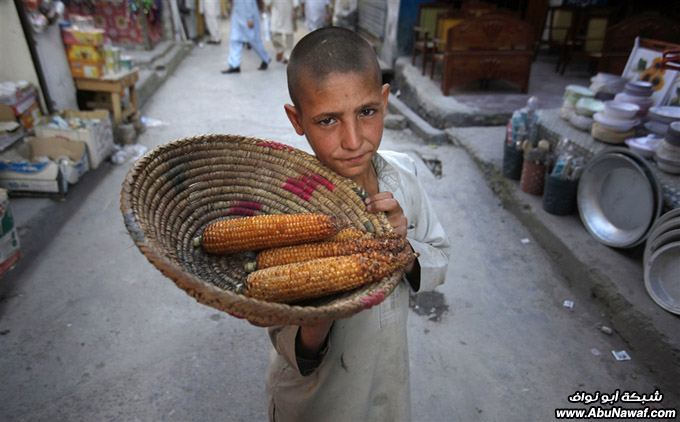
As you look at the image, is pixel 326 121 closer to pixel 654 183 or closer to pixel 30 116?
pixel 654 183

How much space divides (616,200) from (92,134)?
5.34 m

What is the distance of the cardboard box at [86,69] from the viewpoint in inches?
210

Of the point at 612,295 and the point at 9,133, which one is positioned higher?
the point at 9,133

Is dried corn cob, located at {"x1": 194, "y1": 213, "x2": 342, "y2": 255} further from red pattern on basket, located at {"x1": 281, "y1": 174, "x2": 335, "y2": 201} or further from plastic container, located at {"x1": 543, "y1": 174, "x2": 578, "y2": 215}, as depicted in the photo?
plastic container, located at {"x1": 543, "y1": 174, "x2": 578, "y2": 215}

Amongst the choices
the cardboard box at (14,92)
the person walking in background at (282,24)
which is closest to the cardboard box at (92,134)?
the cardboard box at (14,92)

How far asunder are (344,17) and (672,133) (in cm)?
1091

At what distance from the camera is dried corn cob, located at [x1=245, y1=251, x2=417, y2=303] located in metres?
1.20

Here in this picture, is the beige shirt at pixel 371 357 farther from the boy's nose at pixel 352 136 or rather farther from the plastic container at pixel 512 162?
the plastic container at pixel 512 162

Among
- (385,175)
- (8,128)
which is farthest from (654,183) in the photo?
(8,128)

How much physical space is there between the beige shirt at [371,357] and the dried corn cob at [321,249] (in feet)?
0.77

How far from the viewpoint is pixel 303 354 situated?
1.37m

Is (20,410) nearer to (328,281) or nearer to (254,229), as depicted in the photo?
(254,229)

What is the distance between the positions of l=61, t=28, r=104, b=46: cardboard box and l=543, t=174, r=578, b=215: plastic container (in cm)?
556

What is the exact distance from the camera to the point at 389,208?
1427 millimetres
